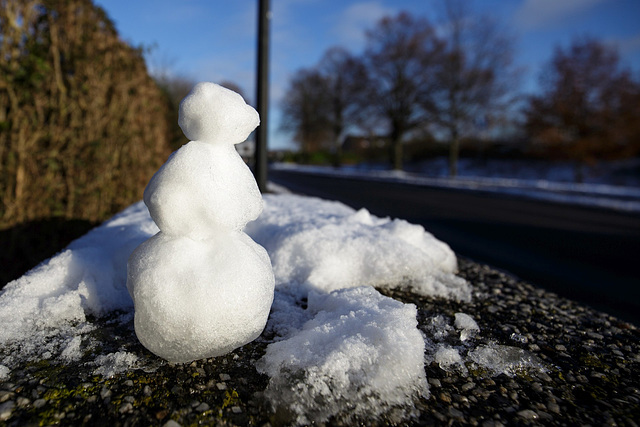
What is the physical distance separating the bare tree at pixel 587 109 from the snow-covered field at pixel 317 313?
16330 millimetres

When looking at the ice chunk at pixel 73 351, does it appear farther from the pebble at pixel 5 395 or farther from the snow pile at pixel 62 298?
the pebble at pixel 5 395

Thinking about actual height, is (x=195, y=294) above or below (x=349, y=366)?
above

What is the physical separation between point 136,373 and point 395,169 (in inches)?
1001

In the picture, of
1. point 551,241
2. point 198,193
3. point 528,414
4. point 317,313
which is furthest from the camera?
point 551,241

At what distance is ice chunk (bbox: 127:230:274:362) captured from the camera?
1529 mm

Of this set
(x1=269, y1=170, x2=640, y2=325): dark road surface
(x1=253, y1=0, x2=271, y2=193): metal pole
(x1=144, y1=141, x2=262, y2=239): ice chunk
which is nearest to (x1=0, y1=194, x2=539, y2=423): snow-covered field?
(x1=144, y1=141, x2=262, y2=239): ice chunk

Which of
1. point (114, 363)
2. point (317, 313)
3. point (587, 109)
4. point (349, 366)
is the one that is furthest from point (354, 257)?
point (587, 109)

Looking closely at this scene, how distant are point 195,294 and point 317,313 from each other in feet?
2.76

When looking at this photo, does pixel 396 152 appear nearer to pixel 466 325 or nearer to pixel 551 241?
pixel 551 241

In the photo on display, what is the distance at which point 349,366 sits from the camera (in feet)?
5.21

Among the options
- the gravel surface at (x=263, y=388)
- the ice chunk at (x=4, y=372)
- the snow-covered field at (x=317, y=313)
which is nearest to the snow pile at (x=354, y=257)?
the snow-covered field at (x=317, y=313)

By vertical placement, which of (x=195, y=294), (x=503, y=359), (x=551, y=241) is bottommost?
(x=551, y=241)

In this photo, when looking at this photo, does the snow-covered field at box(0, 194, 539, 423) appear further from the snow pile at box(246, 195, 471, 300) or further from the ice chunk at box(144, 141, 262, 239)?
the ice chunk at box(144, 141, 262, 239)

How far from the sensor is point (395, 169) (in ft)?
85.1
